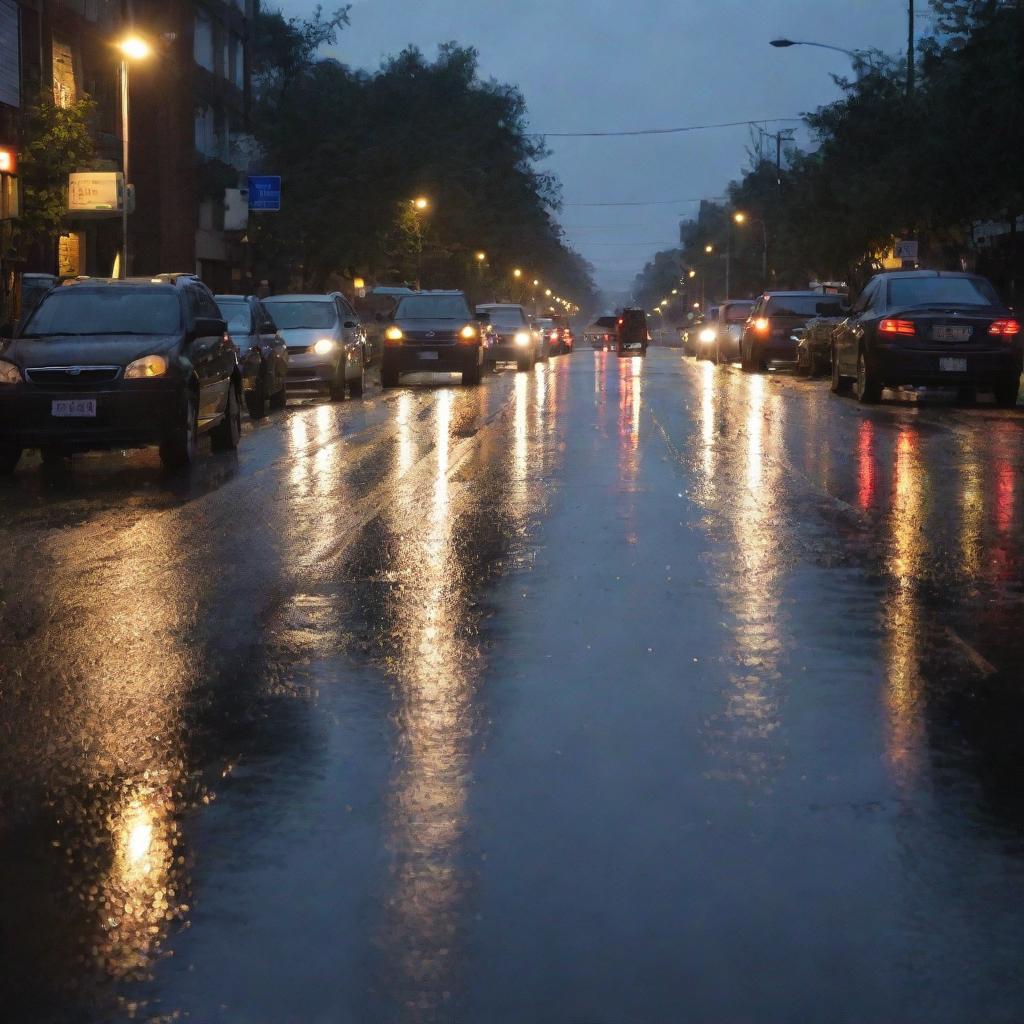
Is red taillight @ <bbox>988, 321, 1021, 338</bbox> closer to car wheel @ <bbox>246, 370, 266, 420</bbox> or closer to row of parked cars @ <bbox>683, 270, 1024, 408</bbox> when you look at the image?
row of parked cars @ <bbox>683, 270, 1024, 408</bbox>

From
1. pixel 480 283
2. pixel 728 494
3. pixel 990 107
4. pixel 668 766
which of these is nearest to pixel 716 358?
pixel 990 107

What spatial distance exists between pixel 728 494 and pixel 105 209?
26591mm

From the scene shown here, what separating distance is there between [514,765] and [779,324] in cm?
3569

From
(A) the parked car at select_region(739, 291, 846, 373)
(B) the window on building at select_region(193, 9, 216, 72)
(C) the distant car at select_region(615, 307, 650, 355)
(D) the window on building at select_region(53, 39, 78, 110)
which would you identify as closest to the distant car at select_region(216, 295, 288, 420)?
(A) the parked car at select_region(739, 291, 846, 373)

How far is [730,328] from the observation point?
51.2 metres

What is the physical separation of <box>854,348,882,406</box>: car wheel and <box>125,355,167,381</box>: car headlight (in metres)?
12.6

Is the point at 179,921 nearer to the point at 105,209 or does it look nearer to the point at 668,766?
the point at 668,766

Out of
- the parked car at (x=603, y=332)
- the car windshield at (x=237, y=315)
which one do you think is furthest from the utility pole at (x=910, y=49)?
the parked car at (x=603, y=332)

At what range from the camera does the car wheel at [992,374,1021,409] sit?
1020 inches

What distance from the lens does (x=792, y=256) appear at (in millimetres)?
72188

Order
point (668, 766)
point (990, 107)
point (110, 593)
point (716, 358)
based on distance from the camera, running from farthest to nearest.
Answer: point (716, 358), point (990, 107), point (110, 593), point (668, 766)

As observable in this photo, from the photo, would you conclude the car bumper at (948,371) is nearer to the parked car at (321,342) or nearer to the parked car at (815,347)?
the parked car at (321,342)

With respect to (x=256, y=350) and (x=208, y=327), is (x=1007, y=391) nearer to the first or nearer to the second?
(x=256, y=350)

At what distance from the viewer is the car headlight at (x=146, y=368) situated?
16.3 meters
